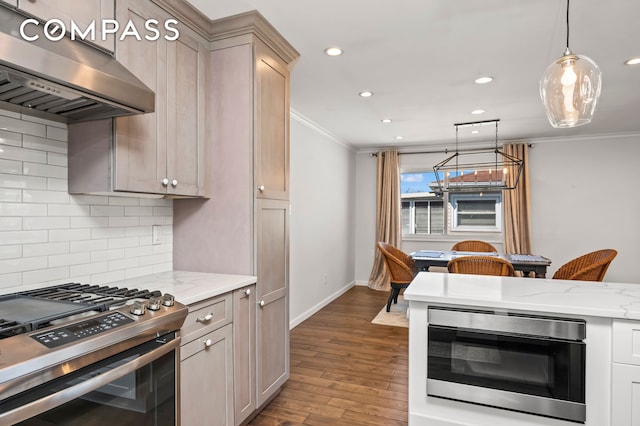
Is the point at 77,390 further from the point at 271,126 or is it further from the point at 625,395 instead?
the point at 625,395

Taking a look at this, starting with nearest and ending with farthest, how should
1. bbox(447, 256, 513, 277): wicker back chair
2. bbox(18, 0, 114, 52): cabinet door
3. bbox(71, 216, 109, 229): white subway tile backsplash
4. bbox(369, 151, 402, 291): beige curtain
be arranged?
1. bbox(18, 0, 114, 52): cabinet door
2. bbox(71, 216, 109, 229): white subway tile backsplash
3. bbox(447, 256, 513, 277): wicker back chair
4. bbox(369, 151, 402, 291): beige curtain

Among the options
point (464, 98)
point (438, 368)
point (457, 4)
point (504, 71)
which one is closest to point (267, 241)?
point (438, 368)

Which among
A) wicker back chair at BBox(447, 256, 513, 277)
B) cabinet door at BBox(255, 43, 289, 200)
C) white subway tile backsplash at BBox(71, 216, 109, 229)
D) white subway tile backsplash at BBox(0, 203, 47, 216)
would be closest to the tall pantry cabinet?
cabinet door at BBox(255, 43, 289, 200)

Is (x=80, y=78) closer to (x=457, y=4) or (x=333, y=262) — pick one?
(x=457, y=4)

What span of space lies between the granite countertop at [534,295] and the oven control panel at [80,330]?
50.0 inches

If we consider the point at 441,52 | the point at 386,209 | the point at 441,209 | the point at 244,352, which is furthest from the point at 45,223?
the point at 441,209

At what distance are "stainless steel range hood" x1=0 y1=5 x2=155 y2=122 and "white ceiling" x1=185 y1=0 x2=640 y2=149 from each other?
862mm

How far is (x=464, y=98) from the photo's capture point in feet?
12.5

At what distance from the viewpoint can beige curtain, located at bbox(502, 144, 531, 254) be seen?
19.0ft

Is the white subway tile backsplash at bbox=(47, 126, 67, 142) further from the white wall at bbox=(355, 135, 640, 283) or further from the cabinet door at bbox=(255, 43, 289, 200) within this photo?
the white wall at bbox=(355, 135, 640, 283)

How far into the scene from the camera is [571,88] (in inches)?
69.1

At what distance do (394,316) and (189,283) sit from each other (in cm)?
327

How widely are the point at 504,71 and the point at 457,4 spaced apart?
123 centimetres

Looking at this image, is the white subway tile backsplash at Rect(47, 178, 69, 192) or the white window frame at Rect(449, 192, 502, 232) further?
the white window frame at Rect(449, 192, 502, 232)
